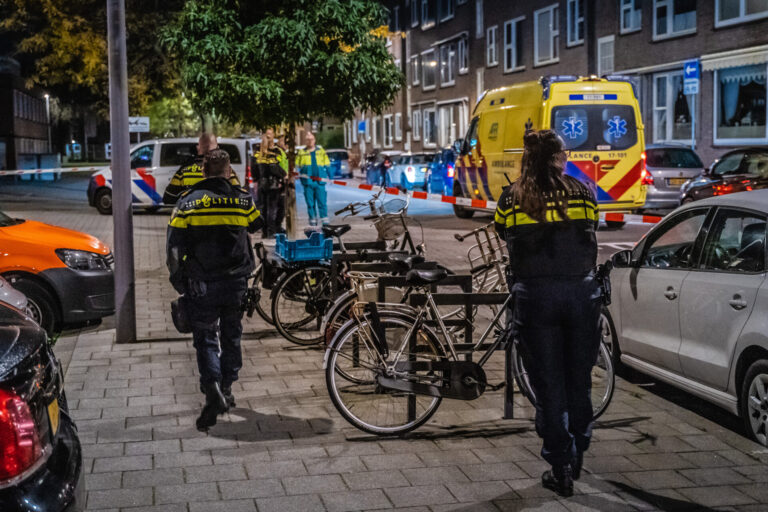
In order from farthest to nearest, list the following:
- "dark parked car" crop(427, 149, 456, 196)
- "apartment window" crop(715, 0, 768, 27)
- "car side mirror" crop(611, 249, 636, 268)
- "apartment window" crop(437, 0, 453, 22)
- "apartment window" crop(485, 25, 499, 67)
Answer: "apartment window" crop(437, 0, 453, 22)
"apartment window" crop(485, 25, 499, 67)
"dark parked car" crop(427, 149, 456, 196)
"apartment window" crop(715, 0, 768, 27)
"car side mirror" crop(611, 249, 636, 268)

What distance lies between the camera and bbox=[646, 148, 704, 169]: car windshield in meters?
22.8

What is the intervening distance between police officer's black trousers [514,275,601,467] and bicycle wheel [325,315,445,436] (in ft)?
3.42

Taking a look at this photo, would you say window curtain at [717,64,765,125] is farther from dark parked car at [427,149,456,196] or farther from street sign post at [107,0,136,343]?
street sign post at [107,0,136,343]

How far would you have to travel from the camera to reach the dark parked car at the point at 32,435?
302cm

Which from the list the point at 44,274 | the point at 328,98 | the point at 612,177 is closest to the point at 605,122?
the point at 612,177

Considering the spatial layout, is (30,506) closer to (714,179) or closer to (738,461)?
(738,461)

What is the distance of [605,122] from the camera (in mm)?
18094

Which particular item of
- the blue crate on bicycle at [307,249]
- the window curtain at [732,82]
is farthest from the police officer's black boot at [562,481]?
the window curtain at [732,82]

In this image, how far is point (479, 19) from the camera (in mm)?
45312

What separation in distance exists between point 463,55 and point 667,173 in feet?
85.1

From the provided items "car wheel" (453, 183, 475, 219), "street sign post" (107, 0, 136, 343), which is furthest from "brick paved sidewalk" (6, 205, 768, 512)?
"car wheel" (453, 183, 475, 219)

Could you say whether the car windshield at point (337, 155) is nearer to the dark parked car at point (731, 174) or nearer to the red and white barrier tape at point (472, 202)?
the dark parked car at point (731, 174)

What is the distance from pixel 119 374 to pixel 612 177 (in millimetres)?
12161

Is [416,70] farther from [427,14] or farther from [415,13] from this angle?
[427,14]
